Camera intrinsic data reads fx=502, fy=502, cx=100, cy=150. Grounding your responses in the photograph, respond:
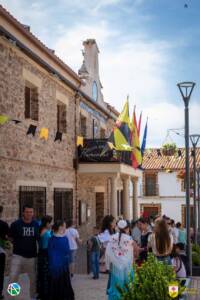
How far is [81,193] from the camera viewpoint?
19688 mm

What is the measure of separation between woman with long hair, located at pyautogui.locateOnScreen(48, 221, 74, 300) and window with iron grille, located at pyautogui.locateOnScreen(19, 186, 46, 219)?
4.95 metres

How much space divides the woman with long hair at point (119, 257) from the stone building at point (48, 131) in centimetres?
460

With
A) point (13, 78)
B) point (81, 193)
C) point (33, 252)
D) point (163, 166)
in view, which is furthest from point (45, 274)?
point (163, 166)

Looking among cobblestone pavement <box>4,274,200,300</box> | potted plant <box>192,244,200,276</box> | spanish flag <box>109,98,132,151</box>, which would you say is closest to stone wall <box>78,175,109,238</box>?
spanish flag <box>109,98,132,151</box>

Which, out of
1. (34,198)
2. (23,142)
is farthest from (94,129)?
(23,142)

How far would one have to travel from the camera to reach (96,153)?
715 inches

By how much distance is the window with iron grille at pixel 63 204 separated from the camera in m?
16.1

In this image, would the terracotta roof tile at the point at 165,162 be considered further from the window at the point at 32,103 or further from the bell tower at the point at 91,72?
the window at the point at 32,103

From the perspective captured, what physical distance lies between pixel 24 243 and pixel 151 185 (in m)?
33.0

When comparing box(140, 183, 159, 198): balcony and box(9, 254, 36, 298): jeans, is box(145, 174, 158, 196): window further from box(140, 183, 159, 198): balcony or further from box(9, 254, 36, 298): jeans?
box(9, 254, 36, 298): jeans

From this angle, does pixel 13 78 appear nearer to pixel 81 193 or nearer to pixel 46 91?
pixel 46 91

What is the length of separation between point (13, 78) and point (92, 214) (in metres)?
10.5

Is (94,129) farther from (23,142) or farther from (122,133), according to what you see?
(23,142)

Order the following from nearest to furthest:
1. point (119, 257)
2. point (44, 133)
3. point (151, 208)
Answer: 1. point (119, 257)
2. point (44, 133)
3. point (151, 208)
